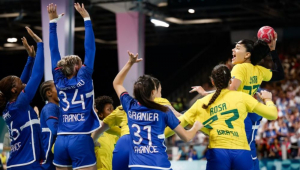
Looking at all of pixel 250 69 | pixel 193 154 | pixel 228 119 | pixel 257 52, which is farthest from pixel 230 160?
pixel 193 154

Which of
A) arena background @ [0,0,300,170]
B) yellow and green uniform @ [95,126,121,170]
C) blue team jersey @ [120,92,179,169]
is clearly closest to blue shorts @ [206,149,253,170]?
blue team jersey @ [120,92,179,169]

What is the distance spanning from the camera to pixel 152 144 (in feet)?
13.8

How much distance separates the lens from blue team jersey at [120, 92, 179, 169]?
4.19 meters

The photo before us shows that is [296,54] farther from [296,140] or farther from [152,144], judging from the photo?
[152,144]

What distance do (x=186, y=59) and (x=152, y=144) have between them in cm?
2156

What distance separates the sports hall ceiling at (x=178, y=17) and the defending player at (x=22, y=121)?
11.3 m

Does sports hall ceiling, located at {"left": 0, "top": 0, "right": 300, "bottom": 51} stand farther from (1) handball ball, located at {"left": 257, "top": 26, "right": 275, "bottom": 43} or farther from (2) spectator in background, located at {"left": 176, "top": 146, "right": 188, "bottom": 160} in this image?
(1) handball ball, located at {"left": 257, "top": 26, "right": 275, "bottom": 43}

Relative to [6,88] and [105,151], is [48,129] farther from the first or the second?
[105,151]

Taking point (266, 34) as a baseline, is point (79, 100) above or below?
below

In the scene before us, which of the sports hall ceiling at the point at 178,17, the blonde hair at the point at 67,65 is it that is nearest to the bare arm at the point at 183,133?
the blonde hair at the point at 67,65

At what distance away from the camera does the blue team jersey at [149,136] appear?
165 inches

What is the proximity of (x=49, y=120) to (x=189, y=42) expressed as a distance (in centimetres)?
2105

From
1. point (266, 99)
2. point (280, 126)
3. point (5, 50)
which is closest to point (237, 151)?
point (266, 99)

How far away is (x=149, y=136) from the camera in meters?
4.20
